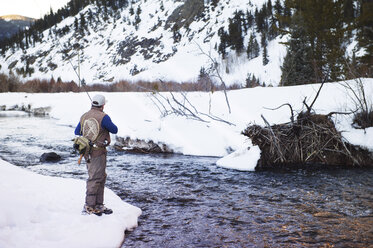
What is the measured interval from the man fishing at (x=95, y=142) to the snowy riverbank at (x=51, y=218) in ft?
1.00

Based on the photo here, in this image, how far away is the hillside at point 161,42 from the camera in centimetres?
5097

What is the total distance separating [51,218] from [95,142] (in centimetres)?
123

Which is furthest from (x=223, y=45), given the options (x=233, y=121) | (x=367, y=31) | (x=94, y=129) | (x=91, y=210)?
(x=91, y=210)

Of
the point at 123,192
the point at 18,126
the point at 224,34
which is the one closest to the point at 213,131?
the point at 123,192

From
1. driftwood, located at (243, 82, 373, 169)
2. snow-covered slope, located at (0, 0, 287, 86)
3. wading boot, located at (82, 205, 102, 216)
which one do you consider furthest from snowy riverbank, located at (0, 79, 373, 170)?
snow-covered slope, located at (0, 0, 287, 86)

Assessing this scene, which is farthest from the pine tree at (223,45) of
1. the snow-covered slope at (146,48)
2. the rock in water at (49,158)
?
the rock in water at (49,158)

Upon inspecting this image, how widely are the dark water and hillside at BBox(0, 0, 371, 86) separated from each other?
16218 mm

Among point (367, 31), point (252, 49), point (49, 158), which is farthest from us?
point (252, 49)

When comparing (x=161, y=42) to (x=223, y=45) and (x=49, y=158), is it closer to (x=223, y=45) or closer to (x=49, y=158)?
(x=223, y=45)

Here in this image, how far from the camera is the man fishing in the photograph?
14.3 feet

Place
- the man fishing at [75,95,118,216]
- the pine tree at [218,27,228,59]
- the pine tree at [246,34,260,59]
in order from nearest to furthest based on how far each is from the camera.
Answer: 1. the man fishing at [75,95,118,216]
2. the pine tree at [246,34,260,59]
3. the pine tree at [218,27,228,59]

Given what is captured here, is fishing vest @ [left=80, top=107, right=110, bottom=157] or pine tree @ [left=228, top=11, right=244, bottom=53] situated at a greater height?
pine tree @ [left=228, top=11, right=244, bottom=53]

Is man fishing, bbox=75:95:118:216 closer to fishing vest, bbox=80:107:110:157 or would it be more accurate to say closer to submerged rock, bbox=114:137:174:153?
fishing vest, bbox=80:107:110:157

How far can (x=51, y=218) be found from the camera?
169 inches
